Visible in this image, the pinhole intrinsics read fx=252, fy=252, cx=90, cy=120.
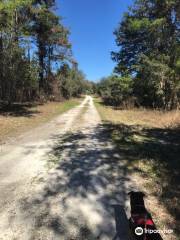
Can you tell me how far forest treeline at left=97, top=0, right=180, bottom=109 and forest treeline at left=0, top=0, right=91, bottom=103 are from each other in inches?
287

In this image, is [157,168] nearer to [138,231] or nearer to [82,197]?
[82,197]

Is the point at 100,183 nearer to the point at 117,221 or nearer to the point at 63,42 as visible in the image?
the point at 117,221

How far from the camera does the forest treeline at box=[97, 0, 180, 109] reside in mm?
19594

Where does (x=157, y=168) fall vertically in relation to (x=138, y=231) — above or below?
below

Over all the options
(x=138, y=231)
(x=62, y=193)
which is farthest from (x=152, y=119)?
(x=138, y=231)

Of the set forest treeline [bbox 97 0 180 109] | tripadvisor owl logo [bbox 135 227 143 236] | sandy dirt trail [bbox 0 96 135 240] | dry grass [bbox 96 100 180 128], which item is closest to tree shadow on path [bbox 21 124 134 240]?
sandy dirt trail [bbox 0 96 135 240]

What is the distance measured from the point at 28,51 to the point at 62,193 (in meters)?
14.5

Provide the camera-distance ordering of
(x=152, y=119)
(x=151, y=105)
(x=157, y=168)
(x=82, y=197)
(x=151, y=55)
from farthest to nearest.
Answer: (x=151, y=105)
(x=151, y=55)
(x=152, y=119)
(x=157, y=168)
(x=82, y=197)

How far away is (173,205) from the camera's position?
12.9 feet

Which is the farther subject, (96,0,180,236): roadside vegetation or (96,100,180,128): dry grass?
(96,100,180,128): dry grass

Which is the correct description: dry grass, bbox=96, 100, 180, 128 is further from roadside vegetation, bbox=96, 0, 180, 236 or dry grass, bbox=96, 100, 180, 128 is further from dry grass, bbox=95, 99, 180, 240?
dry grass, bbox=95, 99, 180, 240

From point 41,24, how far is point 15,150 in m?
22.7

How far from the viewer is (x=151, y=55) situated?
2136 cm

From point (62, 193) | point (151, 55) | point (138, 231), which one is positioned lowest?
point (62, 193)
